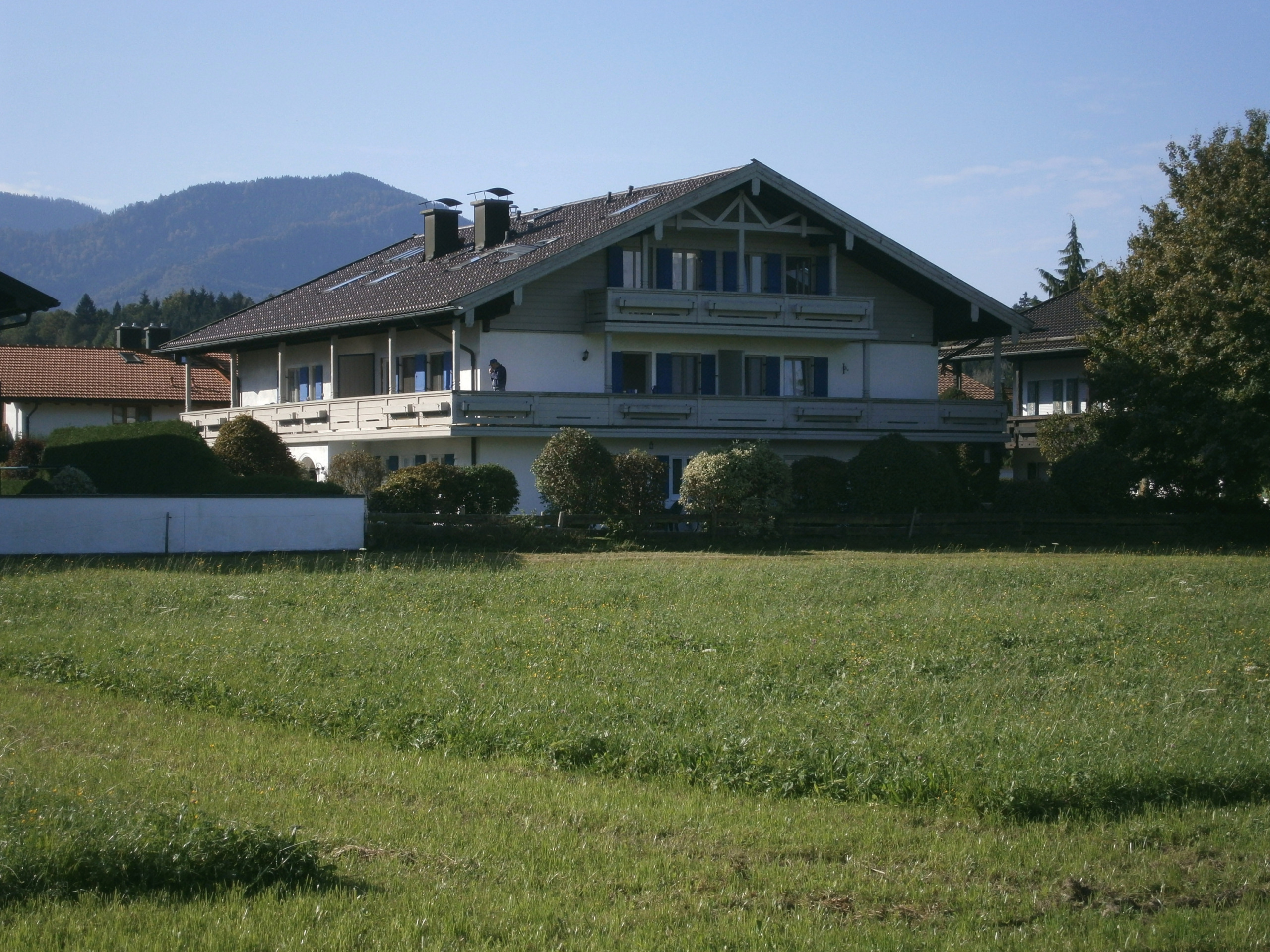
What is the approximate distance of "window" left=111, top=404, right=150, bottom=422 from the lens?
66250 mm

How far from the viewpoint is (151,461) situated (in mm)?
31844

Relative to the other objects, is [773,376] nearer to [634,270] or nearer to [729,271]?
[729,271]

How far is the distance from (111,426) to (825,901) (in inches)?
1211

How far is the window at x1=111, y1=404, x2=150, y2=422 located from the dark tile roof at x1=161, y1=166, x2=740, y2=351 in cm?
1651

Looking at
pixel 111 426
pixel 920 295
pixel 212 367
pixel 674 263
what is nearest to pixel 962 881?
pixel 111 426

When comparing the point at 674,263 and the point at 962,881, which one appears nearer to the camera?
the point at 962,881

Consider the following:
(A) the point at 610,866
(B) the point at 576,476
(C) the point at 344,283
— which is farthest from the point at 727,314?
(A) the point at 610,866

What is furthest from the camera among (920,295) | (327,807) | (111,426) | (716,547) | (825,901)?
(920,295)

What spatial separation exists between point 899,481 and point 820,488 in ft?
6.62

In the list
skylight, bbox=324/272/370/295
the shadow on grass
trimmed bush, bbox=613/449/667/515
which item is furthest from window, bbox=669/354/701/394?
the shadow on grass

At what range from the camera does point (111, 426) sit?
3453cm

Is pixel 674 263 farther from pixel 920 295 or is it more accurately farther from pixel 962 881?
pixel 962 881

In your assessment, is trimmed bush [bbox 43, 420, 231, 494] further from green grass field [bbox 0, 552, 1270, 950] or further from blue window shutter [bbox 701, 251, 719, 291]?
blue window shutter [bbox 701, 251, 719, 291]

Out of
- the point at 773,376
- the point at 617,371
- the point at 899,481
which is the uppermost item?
the point at 773,376
